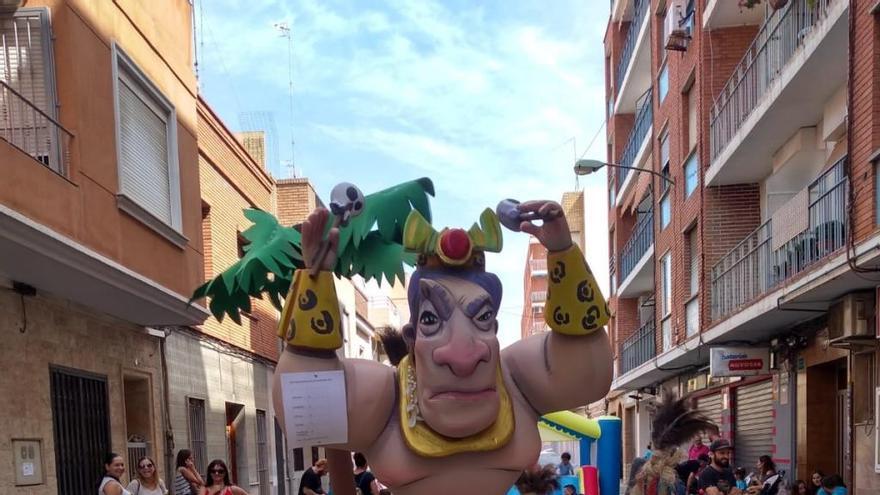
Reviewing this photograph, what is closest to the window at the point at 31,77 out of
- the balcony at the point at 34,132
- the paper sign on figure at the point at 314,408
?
the balcony at the point at 34,132

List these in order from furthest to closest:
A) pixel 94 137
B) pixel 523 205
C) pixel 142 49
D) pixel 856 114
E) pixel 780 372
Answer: pixel 780 372 < pixel 142 49 < pixel 856 114 < pixel 94 137 < pixel 523 205

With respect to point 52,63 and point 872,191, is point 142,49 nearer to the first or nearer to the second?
point 52,63

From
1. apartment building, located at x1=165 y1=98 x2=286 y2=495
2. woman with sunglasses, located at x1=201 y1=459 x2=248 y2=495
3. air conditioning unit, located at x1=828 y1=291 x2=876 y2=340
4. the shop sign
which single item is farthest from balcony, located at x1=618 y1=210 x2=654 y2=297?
woman with sunglasses, located at x1=201 y1=459 x2=248 y2=495

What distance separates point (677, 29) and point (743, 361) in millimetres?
6304

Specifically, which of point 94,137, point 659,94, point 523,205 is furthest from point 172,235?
point 659,94

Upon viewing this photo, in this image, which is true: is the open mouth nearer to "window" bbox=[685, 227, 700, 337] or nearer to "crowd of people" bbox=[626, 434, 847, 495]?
"crowd of people" bbox=[626, 434, 847, 495]

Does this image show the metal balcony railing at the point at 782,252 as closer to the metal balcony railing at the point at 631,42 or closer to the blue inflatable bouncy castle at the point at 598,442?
the blue inflatable bouncy castle at the point at 598,442

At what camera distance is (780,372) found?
1174 centimetres

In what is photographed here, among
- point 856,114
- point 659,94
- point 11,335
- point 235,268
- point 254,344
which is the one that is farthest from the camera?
point 659,94

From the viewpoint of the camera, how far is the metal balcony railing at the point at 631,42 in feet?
66.1

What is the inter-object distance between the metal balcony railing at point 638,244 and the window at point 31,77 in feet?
47.0

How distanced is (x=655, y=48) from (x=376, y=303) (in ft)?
67.0

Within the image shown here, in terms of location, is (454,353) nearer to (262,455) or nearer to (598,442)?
(598,442)

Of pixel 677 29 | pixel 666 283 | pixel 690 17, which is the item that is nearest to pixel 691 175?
pixel 677 29
